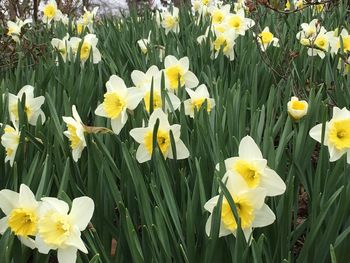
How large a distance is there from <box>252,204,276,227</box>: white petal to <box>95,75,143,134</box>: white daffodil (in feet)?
1.96

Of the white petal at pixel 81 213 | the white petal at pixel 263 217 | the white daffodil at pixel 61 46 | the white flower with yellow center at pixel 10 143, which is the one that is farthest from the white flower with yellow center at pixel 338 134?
the white daffodil at pixel 61 46

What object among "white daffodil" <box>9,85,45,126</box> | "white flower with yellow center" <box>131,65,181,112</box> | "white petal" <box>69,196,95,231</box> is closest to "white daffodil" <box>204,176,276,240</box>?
"white petal" <box>69,196,95,231</box>

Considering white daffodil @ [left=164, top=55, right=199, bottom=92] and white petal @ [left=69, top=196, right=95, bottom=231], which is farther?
white daffodil @ [left=164, top=55, right=199, bottom=92]

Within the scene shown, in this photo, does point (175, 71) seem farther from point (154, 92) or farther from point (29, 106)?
point (29, 106)

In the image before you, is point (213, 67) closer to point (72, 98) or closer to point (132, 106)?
point (72, 98)

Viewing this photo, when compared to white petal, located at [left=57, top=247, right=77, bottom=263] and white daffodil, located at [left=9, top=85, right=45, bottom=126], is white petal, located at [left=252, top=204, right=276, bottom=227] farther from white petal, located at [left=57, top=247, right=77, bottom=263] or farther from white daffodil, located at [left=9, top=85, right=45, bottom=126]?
white daffodil, located at [left=9, top=85, right=45, bottom=126]

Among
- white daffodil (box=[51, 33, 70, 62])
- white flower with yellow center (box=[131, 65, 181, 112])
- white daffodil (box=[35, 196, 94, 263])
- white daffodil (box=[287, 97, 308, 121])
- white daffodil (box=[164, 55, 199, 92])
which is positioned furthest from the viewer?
white daffodil (box=[51, 33, 70, 62])

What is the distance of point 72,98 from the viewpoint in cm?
201

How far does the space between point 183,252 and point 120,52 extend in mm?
1928

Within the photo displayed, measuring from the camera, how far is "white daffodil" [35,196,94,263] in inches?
38.8

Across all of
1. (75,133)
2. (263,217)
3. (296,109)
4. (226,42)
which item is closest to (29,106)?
(75,133)

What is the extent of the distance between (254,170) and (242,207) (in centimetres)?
8

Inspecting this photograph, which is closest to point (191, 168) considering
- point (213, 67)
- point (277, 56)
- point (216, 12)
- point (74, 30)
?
point (213, 67)

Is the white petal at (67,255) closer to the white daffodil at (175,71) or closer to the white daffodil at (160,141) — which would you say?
the white daffodil at (160,141)
